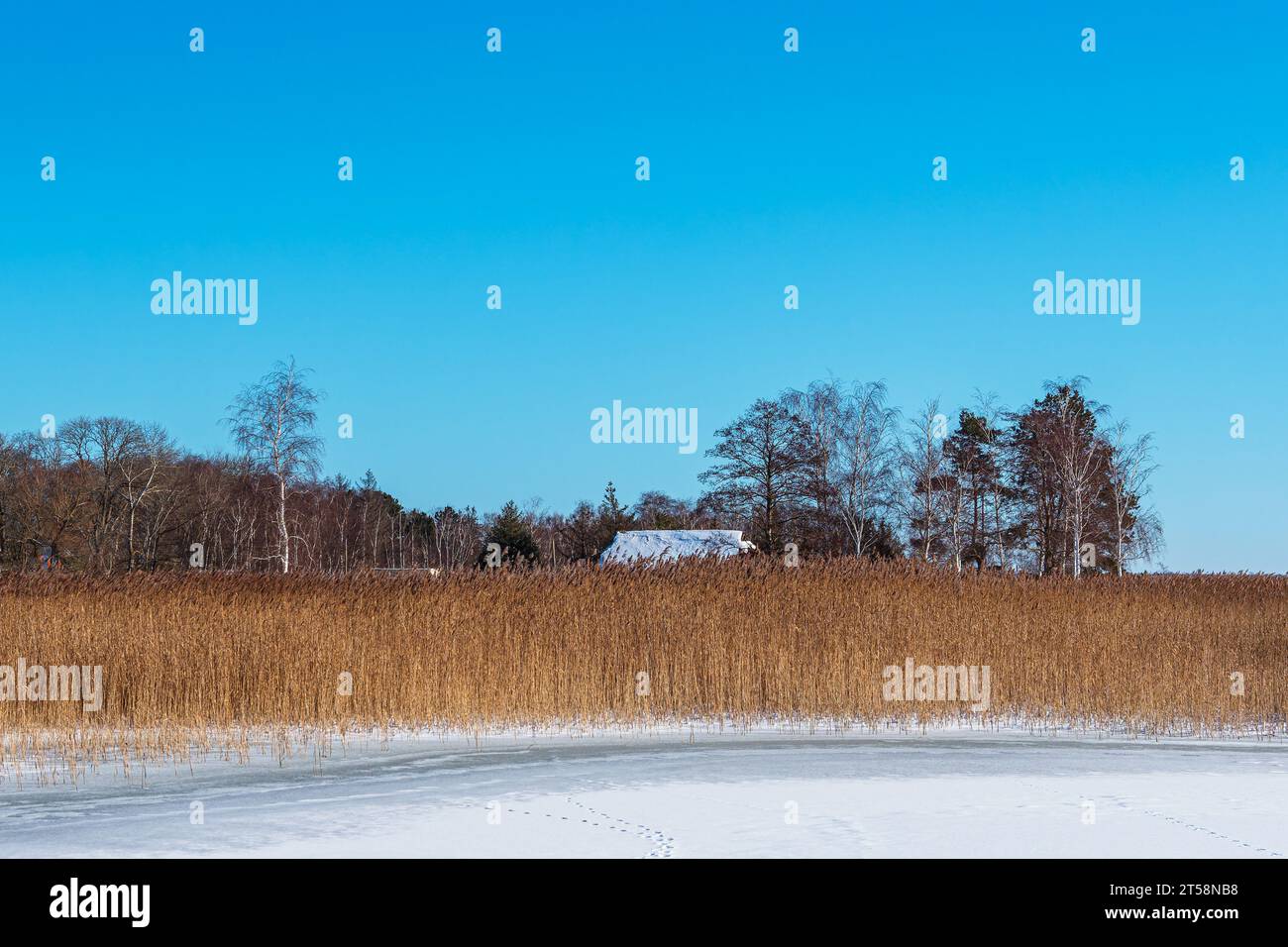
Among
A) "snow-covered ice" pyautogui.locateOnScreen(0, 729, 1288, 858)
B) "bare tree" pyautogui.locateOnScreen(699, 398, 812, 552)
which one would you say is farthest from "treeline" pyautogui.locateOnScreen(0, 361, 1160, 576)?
"snow-covered ice" pyautogui.locateOnScreen(0, 729, 1288, 858)

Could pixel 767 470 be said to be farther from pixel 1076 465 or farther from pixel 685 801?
pixel 685 801

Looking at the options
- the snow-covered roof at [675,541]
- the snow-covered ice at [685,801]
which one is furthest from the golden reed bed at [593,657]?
the snow-covered roof at [675,541]

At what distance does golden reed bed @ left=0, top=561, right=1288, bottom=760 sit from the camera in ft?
37.7

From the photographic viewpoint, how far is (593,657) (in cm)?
1270

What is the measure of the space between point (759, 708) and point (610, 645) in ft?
5.87

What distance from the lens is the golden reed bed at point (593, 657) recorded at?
11.5 meters

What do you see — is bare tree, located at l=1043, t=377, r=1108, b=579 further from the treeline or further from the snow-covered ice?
the snow-covered ice

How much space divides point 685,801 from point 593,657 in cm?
541

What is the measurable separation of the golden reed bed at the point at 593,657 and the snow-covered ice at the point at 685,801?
130cm

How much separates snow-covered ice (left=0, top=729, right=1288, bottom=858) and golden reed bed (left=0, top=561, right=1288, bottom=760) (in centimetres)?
130

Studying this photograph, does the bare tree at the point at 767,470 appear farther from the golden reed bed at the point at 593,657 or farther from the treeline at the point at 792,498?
the golden reed bed at the point at 593,657

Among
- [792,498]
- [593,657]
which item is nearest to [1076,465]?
[792,498]

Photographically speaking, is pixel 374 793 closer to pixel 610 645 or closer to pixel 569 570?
pixel 610 645
